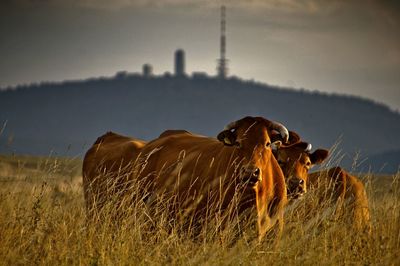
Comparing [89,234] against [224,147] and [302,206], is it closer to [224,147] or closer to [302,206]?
[224,147]

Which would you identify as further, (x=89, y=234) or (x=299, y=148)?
Result: (x=299, y=148)

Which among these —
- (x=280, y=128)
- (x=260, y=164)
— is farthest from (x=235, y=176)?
(x=280, y=128)

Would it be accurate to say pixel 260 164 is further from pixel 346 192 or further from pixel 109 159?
pixel 109 159

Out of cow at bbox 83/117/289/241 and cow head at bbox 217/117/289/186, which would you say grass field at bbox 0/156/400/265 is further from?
cow head at bbox 217/117/289/186

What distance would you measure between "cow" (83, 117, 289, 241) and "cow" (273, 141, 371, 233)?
46.0 inches

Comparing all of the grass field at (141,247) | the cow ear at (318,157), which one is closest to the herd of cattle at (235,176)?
the cow ear at (318,157)

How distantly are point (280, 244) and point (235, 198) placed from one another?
954mm

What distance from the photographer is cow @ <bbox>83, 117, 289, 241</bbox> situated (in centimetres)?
1020

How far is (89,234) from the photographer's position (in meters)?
8.88

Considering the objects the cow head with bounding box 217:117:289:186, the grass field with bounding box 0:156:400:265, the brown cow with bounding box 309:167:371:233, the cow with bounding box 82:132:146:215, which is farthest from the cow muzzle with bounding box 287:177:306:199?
the cow with bounding box 82:132:146:215

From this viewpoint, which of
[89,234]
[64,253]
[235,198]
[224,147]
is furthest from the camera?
[224,147]

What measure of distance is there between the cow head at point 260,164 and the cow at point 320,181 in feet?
3.81

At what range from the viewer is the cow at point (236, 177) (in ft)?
33.5

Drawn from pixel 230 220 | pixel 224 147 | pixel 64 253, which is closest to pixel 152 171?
pixel 224 147
